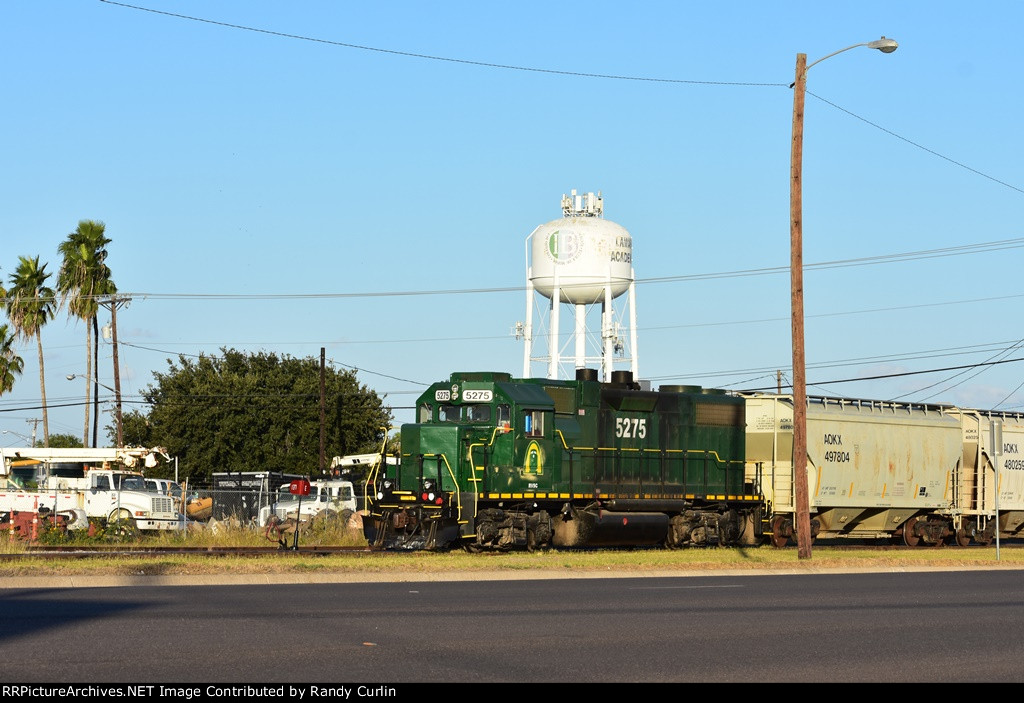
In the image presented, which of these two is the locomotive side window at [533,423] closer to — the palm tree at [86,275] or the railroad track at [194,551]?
the railroad track at [194,551]

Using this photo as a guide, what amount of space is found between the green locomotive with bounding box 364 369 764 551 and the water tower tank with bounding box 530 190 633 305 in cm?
2116

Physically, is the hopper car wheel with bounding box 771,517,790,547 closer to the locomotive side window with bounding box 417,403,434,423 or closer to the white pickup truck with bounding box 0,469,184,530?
the locomotive side window with bounding box 417,403,434,423

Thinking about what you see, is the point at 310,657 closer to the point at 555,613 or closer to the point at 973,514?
the point at 555,613

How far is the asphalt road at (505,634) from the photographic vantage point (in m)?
10.7

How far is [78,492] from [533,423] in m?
15.9

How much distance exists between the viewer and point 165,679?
989 centimetres

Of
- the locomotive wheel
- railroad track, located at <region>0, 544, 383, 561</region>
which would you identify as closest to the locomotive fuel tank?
railroad track, located at <region>0, 544, 383, 561</region>

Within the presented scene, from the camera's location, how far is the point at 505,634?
13.3m

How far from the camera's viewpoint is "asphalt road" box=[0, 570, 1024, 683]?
35.0ft

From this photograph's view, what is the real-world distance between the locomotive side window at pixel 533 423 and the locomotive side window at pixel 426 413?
85.8 inches

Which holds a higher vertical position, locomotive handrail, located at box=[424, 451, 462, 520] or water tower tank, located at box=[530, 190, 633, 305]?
water tower tank, located at box=[530, 190, 633, 305]

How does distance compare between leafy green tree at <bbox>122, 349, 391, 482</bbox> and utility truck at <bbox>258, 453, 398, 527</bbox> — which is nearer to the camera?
utility truck at <bbox>258, 453, 398, 527</bbox>

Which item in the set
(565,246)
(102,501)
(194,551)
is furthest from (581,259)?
(194,551)

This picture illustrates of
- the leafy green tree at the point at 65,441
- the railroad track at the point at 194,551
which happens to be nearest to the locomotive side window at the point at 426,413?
the railroad track at the point at 194,551
